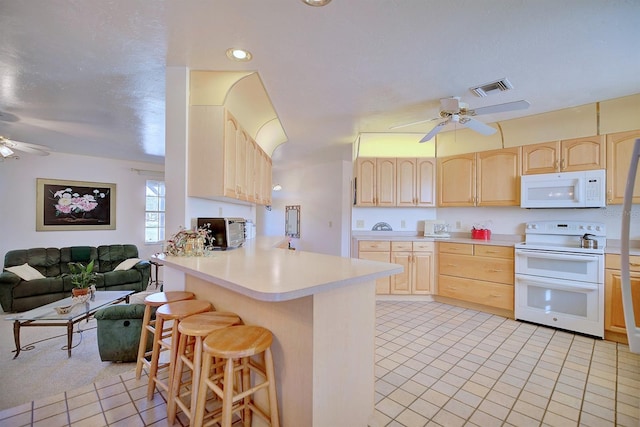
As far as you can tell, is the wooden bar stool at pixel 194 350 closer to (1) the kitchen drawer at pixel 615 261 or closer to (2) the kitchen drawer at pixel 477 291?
(2) the kitchen drawer at pixel 477 291

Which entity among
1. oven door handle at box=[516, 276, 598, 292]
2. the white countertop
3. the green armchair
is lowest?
the green armchair

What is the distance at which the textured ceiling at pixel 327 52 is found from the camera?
1663mm

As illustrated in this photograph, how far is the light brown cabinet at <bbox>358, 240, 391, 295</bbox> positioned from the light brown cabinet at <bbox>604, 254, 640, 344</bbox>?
2232 mm

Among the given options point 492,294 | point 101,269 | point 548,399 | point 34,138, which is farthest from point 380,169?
point 34,138

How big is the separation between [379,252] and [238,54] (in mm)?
3017

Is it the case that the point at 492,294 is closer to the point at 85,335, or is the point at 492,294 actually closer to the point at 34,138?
the point at 85,335

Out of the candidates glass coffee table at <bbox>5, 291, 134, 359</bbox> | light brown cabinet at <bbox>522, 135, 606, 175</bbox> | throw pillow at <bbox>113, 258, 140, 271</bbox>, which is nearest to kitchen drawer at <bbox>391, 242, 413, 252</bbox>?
light brown cabinet at <bbox>522, 135, 606, 175</bbox>

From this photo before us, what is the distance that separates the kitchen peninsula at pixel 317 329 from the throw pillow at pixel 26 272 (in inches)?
158

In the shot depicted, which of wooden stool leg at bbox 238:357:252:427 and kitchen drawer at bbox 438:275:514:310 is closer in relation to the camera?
wooden stool leg at bbox 238:357:252:427

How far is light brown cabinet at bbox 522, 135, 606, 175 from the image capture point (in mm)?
3053

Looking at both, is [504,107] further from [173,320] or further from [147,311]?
[147,311]

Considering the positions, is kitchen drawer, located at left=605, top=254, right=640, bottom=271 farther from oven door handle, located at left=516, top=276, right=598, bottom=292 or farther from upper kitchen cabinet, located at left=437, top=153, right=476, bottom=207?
upper kitchen cabinet, located at left=437, top=153, right=476, bottom=207

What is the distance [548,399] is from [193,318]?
2326mm

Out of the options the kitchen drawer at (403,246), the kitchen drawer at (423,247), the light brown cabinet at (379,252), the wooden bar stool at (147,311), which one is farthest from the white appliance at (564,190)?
the wooden bar stool at (147,311)
